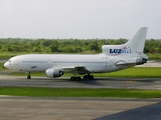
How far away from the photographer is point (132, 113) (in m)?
33.4

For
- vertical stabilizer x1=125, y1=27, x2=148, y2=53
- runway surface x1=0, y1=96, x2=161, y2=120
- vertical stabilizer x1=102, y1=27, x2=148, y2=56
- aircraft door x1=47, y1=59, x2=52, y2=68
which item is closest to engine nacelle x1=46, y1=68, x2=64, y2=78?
aircraft door x1=47, y1=59, x2=52, y2=68

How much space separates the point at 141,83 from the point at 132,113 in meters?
25.9

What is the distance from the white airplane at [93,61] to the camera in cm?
6366

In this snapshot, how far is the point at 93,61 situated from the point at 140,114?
1274 inches

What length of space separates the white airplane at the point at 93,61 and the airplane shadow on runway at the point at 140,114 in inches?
1065


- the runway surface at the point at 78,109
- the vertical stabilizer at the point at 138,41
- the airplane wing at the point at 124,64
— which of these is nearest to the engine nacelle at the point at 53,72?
the airplane wing at the point at 124,64

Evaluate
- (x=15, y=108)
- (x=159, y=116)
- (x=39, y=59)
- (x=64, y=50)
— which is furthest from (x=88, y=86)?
(x=64, y=50)

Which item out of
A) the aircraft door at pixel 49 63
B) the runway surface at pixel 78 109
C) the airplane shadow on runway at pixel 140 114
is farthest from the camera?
the aircraft door at pixel 49 63

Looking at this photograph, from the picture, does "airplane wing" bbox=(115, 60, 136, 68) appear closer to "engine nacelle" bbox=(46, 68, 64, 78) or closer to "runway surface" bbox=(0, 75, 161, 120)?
"engine nacelle" bbox=(46, 68, 64, 78)

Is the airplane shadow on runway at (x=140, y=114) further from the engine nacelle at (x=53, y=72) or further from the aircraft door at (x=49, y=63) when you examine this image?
the aircraft door at (x=49, y=63)

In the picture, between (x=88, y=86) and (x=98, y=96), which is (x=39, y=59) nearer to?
(x=88, y=86)

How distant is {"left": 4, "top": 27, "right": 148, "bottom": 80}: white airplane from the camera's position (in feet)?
209

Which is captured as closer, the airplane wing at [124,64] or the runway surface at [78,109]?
the runway surface at [78,109]

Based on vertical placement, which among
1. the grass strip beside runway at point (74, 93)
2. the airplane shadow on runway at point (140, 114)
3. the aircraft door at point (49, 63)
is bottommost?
the grass strip beside runway at point (74, 93)
